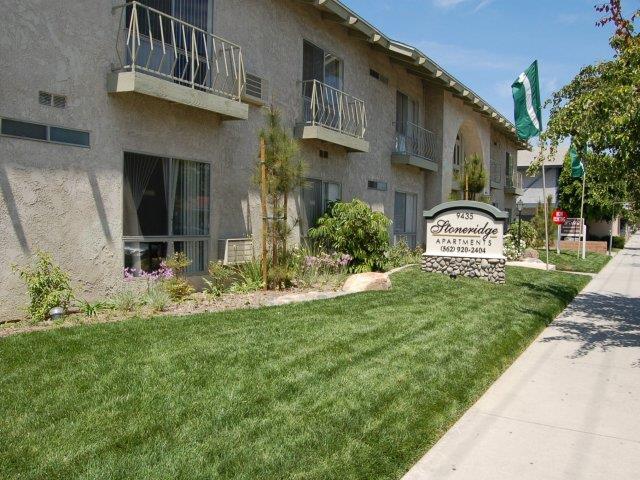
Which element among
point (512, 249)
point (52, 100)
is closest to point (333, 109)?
point (52, 100)

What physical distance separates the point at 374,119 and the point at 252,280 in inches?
302

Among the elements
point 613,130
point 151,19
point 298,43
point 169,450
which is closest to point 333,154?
point 298,43

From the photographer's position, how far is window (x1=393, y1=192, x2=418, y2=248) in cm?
1783

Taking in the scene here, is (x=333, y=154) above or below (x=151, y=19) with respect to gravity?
below

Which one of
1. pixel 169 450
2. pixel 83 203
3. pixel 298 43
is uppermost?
pixel 298 43

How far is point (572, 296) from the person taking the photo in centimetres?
1199

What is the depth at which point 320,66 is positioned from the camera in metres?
13.8

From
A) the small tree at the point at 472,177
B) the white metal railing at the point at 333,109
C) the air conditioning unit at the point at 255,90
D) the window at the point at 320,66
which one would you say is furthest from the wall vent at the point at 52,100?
the small tree at the point at 472,177

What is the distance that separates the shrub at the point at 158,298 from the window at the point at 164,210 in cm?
48

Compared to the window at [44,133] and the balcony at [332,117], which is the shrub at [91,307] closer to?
the window at [44,133]

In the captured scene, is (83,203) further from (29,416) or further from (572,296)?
(572,296)

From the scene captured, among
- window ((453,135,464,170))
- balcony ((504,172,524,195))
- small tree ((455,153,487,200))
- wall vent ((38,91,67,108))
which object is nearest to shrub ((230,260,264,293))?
wall vent ((38,91,67,108))

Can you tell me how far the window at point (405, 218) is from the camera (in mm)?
17828

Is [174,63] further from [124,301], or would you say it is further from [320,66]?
[320,66]
